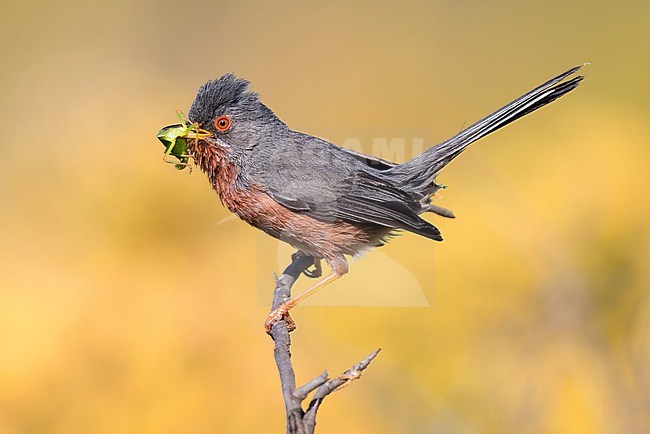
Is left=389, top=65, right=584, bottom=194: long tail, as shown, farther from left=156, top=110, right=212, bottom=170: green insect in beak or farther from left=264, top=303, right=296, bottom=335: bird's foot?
left=156, top=110, right=212, bottom=170: green insect in beak

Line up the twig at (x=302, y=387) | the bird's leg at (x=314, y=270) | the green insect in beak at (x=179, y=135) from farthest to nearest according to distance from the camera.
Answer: the bird's leg at (x=314, y=270) → the green insect in beak at (x=179, y=135) → the twig at (x=302, y=387)

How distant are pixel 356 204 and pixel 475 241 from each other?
3.24 feet

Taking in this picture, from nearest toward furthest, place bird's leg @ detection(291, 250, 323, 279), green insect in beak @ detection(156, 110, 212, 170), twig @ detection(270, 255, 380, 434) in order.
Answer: twig @ detection(270, 255, 380, 434) < green insect in beak @ detection(156, 110, 212, 170) < bird's leg @ detection(291, 250, 323, 279)

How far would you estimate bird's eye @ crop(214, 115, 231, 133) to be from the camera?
2100mm

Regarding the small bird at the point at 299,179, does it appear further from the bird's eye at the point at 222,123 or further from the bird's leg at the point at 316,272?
the bird's leg at the point at 316,272

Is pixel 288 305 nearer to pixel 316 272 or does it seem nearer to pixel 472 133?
pixel 316 272

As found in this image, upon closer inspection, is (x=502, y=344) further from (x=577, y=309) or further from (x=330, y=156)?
(x=330, y=156)

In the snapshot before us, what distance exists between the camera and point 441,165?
2.37m

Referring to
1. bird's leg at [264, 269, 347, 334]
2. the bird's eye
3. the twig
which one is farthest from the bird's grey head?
the twig

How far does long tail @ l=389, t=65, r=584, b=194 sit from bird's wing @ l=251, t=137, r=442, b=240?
0.29ft

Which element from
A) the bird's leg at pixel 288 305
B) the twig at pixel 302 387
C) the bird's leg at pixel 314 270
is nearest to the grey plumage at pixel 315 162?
the bird's leg at pixel 288 305

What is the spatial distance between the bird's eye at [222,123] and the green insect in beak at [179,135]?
32mm

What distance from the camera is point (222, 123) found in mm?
2107

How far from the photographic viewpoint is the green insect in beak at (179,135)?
6.79 ft
